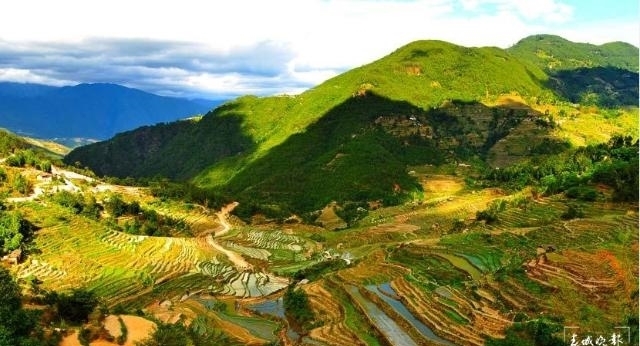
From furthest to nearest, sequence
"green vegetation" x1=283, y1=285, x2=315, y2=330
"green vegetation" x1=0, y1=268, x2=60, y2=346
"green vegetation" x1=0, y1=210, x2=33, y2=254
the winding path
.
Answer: the winding path < "green vegetation" x1=0, y1=210, x2=33, y2=254 < "green vegetation" x1=283, y1=285, x2=315, y2=330 < "green vegetation" x1=0, y1=268, x2=60, y2=346

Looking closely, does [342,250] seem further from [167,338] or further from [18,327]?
[18,327]

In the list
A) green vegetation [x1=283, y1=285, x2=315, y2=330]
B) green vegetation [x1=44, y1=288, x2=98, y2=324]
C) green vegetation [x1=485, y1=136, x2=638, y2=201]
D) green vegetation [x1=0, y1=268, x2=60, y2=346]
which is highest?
green vegetation [x1=485, y1=136, x2=638, y2=201]

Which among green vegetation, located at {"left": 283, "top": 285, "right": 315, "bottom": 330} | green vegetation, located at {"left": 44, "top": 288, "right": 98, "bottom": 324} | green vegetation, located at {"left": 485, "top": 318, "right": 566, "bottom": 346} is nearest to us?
green vegetation, located at {"left": 485, "top": 318, "right": 566, "bottom": 346}

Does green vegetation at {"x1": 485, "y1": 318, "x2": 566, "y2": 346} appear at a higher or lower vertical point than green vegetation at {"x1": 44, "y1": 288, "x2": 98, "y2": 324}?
higher

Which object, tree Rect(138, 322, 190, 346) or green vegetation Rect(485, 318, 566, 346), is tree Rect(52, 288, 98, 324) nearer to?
tree Rect(138, 322, 190, 346)

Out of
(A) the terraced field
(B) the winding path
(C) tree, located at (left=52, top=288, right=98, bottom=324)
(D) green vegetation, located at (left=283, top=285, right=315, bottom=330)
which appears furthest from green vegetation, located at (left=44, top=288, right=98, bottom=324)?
(B) the winding path

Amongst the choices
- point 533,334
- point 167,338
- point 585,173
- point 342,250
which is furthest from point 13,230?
point 585,173

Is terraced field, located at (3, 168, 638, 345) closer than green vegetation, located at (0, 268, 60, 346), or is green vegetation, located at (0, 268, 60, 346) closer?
green vegetation, located at (0, 268, 60, 346)
